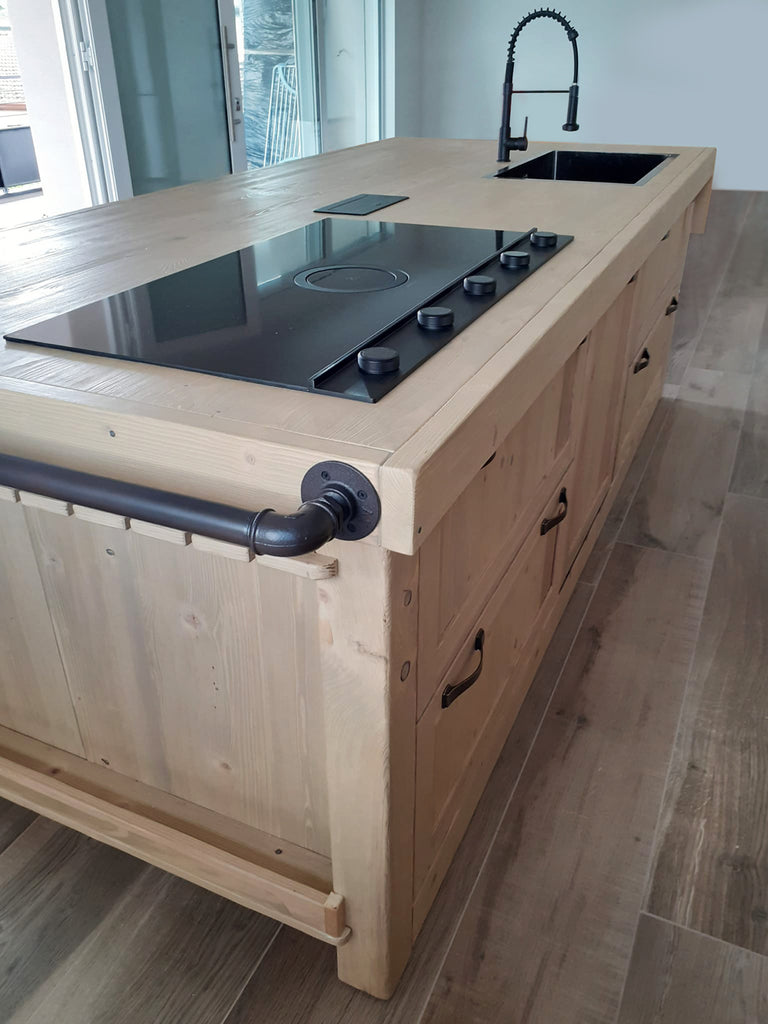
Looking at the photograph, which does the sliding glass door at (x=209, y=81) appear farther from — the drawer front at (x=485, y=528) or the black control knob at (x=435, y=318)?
the black control knob at (x=435, y=318)

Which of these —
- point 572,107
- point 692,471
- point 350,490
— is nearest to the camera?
point 350,490

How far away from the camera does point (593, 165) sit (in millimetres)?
2459

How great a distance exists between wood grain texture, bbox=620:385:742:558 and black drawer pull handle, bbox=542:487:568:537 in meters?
0.69

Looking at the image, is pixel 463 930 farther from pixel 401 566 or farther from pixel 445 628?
pixel 401 566

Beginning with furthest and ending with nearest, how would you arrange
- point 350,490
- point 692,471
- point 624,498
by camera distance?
point 692,471 < point 624,498 < point 350,490

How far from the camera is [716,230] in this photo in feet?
16.8

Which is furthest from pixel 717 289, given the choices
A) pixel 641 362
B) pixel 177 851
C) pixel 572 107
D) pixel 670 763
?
pixel 177 851

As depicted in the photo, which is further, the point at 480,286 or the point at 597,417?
the point at 597,417

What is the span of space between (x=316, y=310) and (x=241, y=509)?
0.38 m

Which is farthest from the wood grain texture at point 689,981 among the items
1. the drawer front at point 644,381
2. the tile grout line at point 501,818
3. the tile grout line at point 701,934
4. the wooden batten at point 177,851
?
the drawer front at point 644,381

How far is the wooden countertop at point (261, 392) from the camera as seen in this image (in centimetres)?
70

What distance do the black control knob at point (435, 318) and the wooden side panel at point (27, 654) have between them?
0.53m

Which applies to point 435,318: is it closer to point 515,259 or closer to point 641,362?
point 515,259

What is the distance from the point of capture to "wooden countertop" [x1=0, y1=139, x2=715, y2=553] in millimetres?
699
